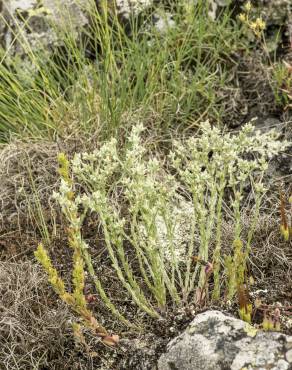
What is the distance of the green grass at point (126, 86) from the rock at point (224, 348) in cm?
140

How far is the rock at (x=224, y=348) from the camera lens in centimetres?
199

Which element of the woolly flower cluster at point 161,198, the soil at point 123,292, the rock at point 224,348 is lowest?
the soil at point 123,292

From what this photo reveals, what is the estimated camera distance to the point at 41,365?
2.55 metres

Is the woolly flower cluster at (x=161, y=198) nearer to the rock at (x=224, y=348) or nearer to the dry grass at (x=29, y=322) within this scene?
the rock at (x=224, y=348)

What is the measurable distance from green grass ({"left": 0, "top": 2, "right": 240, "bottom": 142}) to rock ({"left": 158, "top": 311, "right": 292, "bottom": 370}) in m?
1.40

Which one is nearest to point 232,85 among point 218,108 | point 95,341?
point 218,108

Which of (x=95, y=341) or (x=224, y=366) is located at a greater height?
(x=224, y=366)

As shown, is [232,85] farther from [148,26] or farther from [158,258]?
[158,258]

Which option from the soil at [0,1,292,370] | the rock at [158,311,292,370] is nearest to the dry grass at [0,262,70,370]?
the soil at [0,1,292,370]

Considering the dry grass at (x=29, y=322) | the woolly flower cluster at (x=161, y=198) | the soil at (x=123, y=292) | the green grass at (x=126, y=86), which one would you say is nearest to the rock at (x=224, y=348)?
the soil at (x=123, y=292)

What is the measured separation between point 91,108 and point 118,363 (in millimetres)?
1449

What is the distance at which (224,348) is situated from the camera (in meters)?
2.06

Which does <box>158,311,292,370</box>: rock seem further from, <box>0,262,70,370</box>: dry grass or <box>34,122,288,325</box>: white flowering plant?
<box>0,262,70,370</box>: dry grass

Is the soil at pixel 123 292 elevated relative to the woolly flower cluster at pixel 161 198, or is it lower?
lower
